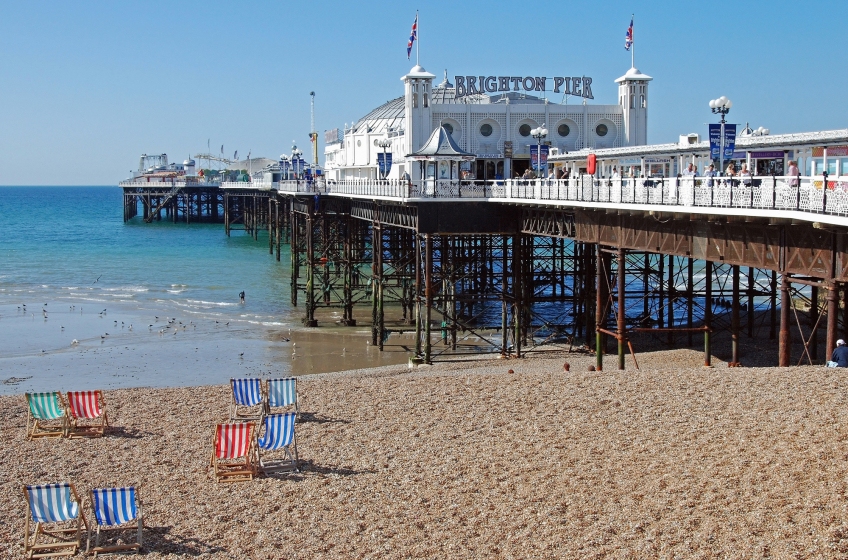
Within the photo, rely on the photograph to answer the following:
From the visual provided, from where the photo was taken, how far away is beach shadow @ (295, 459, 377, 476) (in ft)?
42.8

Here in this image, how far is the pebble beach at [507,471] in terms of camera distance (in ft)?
34.6

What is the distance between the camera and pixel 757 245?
57.0 ft

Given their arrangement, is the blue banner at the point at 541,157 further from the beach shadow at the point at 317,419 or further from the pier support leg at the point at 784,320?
the beach shadow at the point at 317,419

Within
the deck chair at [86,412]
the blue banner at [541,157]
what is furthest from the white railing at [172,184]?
the deck chair at [86,412]

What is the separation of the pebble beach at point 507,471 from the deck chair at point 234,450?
0.32 m

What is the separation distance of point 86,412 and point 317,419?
3585mm

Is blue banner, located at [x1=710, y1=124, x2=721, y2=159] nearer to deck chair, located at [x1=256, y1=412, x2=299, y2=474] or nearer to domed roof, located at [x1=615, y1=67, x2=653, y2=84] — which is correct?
deck chair, located at [x1=256, y1=412, x2=299, y2=474]

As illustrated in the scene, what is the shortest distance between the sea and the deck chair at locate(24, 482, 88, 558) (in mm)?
14269

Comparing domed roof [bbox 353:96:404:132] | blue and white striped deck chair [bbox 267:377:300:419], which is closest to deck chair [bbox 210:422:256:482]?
blue and white striped deck chair [bbox 267:377:300:419]

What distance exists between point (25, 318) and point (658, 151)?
2479 centimetres

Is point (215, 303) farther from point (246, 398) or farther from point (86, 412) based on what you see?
point (86, 412)

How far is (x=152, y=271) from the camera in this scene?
59.7m

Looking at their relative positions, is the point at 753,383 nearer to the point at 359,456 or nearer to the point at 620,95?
the point at 359,456

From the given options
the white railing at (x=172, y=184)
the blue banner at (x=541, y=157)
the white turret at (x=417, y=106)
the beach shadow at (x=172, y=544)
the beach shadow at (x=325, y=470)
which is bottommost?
the beach shadow at (x=172, y=544)
